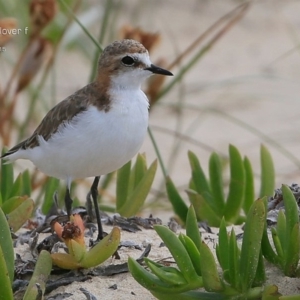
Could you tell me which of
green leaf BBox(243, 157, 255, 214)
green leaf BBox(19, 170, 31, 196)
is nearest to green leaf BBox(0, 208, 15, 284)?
green leaf BBox(19, 170, 31, 196)

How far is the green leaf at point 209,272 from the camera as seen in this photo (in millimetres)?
2432

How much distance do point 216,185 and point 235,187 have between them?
13 cm

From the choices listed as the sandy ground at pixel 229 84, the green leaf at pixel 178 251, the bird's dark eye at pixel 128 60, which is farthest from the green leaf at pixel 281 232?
the sandy ground at pixel 229 84

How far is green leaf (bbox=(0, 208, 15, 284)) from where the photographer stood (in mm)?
2703

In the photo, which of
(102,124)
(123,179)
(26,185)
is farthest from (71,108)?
(26,185)

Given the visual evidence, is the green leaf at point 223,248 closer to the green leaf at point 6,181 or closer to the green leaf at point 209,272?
the green leaf at point 209,272

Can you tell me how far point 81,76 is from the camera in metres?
8.00

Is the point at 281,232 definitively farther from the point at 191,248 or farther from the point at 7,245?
the point at 7,245

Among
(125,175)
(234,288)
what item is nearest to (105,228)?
(125,175)

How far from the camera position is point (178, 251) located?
2549 mm

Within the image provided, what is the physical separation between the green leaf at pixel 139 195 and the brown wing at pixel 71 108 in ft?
1.30

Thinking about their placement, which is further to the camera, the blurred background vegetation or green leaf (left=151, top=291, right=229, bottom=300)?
the blurred background vegetation

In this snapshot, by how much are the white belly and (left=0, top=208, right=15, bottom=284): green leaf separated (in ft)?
2.20

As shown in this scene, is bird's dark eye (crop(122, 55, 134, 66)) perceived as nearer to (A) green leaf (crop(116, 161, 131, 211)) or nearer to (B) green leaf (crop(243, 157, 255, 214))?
(A) green leaf (crop(116, 161, 131, 211))
